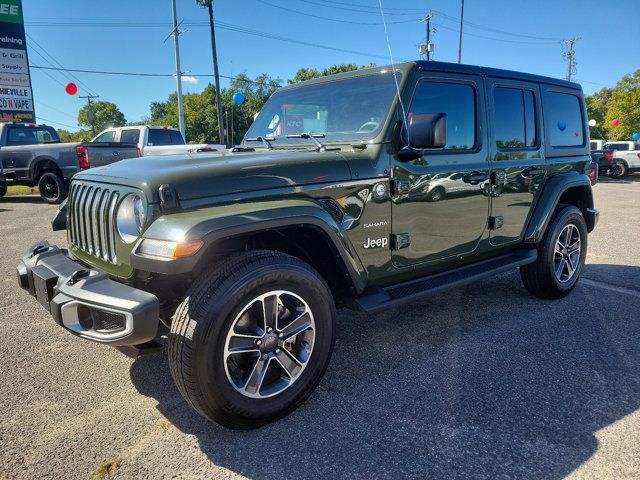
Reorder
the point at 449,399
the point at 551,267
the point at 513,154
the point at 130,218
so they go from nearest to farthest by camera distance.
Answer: the point at 130,218, the point at 449,399, the point at 513,154, the point at 551,267

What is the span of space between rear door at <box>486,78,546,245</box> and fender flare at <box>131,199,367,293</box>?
169cm

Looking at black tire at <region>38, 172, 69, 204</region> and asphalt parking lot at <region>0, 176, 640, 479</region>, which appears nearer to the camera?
asphalt parking lot at <region>0, 176, 640, 479</region>

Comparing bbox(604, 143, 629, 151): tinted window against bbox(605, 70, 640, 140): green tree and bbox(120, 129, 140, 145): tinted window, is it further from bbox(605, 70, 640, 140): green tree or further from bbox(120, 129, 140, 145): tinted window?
bbox(120, 129, 140, 145): tinted window

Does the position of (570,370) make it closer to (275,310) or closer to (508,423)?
(508,423)

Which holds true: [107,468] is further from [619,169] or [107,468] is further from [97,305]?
[619,169]

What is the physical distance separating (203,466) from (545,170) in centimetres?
362

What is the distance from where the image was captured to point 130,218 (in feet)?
7.91

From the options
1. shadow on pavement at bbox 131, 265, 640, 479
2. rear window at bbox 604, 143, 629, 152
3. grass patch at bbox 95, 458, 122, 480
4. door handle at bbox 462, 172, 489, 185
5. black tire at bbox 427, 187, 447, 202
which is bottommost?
shadow on pavement at bbox 131, 265, 640, 479

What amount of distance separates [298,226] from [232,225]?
44cm

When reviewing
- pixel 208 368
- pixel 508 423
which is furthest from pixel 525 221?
pixel 208 368

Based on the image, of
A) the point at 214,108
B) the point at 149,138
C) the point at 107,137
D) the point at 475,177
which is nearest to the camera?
the point at 475,177

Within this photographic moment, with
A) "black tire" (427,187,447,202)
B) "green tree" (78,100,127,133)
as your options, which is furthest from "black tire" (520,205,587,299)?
"green tree" (78,100,127,133)

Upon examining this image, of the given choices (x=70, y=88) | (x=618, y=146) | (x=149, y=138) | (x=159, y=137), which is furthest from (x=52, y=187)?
(x=618, y=146)

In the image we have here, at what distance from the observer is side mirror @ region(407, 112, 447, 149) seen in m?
2.76
